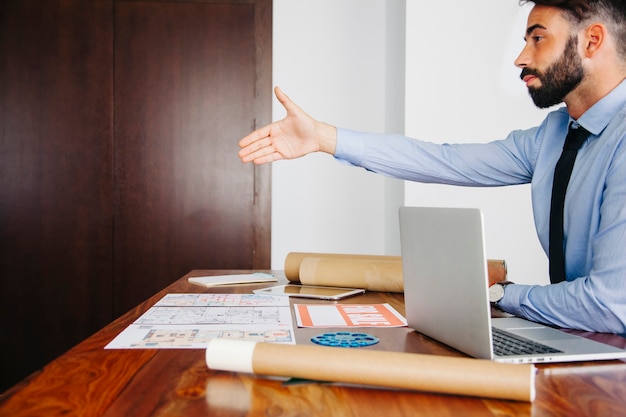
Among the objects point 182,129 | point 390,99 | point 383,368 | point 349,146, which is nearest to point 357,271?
point 349,146

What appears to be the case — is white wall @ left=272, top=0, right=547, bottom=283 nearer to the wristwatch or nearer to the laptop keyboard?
the wristwatch

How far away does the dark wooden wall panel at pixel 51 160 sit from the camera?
347 cm

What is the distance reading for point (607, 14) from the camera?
1.49 metres

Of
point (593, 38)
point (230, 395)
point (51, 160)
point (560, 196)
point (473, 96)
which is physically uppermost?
point (473, 96)

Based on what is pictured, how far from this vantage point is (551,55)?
1.55 m

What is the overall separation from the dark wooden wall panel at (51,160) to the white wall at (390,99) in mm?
1020

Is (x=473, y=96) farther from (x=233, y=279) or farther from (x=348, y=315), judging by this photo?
(x=348, y=315)

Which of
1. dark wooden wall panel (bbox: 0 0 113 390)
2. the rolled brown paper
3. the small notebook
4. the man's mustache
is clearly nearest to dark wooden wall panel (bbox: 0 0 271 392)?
dark wooden wall panel (bbox: 0 0 113 390)

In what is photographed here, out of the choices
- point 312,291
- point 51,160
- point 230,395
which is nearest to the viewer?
point 230,395

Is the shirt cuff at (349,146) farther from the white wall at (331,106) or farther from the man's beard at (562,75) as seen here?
the white wall at (331,106)

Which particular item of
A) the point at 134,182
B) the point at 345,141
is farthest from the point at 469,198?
the point at 134,182

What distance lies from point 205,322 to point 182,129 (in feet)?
8.11

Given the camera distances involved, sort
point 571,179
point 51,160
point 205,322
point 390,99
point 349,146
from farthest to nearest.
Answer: point 51,160, point 390,99, point 349,146, point 571,179, point 205,322

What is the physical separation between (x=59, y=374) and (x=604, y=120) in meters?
1.29
